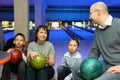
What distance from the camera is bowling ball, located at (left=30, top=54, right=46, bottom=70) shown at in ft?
8.58

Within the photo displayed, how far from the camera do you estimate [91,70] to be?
225cm

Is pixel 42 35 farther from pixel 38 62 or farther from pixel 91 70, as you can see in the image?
pixel 91 70

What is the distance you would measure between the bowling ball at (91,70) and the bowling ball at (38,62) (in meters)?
0.54

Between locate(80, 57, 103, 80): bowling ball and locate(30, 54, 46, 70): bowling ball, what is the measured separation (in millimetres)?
538

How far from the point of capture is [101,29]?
2.33m

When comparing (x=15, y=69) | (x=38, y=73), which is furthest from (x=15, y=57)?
(x=38, y=73)

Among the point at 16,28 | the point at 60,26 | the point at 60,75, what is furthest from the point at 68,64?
the point at 60,26

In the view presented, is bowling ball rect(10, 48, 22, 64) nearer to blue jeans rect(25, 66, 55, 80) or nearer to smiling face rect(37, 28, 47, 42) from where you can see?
blue jeans rect(25, 66, 55, 80)

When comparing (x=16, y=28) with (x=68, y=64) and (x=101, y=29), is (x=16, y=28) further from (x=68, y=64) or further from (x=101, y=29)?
(x=101, y=29)

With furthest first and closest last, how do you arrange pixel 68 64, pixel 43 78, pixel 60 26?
pixel 60 26
pixel 68 64
pixel 43 78

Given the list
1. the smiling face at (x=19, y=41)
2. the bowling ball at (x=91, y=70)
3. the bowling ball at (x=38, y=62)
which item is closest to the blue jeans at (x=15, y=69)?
the bowling ball at (x=38, y=62)

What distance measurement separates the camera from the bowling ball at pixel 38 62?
2.62 m

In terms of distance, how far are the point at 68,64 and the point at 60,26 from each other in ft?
52.1

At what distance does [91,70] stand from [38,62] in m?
0.64
